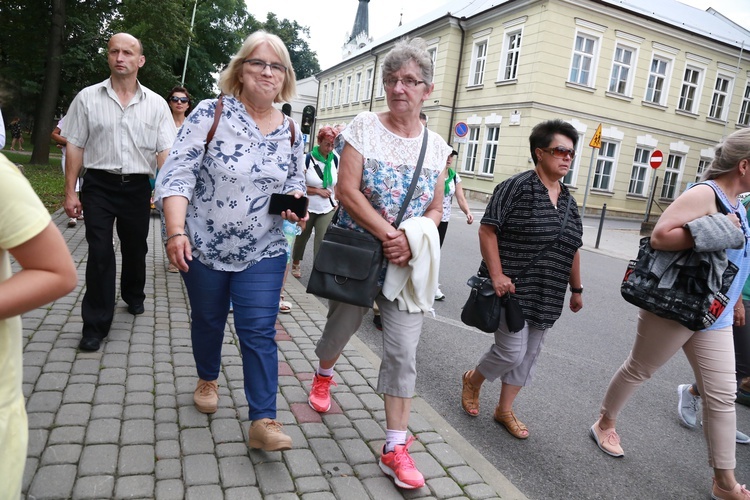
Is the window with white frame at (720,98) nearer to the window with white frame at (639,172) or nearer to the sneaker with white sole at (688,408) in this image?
the window with white frame at (639,172)

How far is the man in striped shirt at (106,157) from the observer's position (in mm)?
3920

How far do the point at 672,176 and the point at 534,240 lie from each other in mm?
27188

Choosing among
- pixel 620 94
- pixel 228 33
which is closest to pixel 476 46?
pixel 620 94

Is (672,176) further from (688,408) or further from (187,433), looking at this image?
(187,433)

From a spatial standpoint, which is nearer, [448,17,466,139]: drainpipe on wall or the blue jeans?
the blue jeans

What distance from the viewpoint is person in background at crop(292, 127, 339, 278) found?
5961 mm

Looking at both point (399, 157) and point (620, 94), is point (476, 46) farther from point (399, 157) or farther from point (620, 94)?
point (399, 157)

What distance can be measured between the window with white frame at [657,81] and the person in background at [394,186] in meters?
25.5

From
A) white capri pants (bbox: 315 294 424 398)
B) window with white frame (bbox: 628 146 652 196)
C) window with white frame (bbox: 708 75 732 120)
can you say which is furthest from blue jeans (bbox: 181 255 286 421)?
window with white frame (bbox: 708 75 732 120)

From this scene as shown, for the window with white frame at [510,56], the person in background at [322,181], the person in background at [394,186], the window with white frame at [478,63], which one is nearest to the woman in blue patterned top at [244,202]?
the person in background at [394,186]

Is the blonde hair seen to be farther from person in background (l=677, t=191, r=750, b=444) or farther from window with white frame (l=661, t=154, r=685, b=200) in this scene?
window with white frame (l=661, t=154, r=685, b=200)

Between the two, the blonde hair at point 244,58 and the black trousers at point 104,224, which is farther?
the black trousers at point 104,224

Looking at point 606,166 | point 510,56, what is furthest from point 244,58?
point 606,166

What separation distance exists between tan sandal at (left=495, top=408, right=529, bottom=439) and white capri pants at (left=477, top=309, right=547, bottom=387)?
0.75ft
